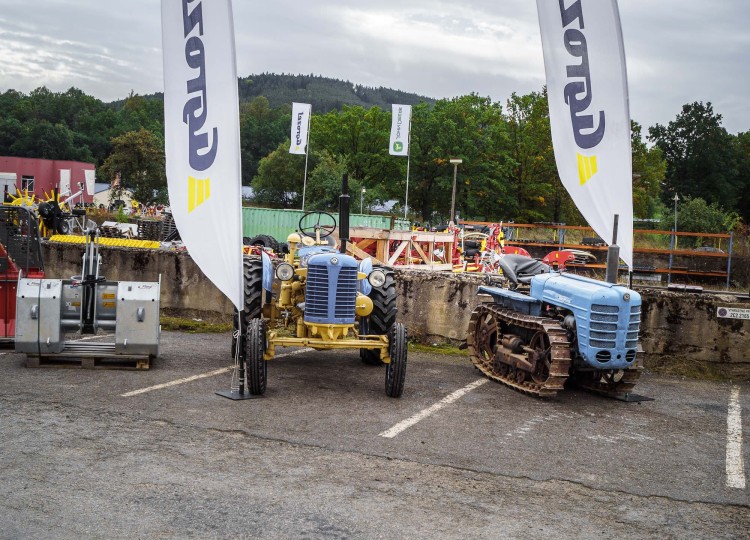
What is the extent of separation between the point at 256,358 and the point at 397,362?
1.49m

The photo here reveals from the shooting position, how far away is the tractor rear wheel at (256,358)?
8383 mm

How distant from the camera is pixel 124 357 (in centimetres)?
986

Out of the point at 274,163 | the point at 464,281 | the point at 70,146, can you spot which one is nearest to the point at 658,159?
the point at 274,163

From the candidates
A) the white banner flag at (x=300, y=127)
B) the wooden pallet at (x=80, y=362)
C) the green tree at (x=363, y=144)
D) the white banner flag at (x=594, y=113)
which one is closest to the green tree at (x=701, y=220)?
the white banner flag at (x=300, y=127)

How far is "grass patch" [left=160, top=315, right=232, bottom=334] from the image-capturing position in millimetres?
13156

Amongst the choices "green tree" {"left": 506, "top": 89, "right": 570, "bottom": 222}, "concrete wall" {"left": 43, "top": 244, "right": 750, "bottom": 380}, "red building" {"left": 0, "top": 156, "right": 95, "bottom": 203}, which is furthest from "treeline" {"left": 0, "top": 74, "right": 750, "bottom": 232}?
"concrete wall" {"left": 43, "top": 244, "right": 750, "bottom": 380}

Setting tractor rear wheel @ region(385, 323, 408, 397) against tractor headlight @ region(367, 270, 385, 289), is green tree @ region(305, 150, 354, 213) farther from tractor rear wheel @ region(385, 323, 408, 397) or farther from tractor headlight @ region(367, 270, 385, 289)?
tractor rear wheel @ region(385, 323, 408, 397)

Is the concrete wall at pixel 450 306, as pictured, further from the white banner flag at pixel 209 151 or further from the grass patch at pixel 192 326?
the white banner flag at pixel 209 151

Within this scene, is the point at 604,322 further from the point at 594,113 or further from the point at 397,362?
the point at 594,113

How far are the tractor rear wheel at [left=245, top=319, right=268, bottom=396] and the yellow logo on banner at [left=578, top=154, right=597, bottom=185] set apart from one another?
4.41 meters

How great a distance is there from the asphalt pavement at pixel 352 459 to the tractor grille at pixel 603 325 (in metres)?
0.77

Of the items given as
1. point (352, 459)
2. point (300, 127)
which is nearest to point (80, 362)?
point (352, 459)

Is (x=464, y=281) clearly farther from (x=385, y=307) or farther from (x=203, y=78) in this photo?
(x=203, y=78)

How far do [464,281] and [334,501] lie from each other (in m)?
7.19
